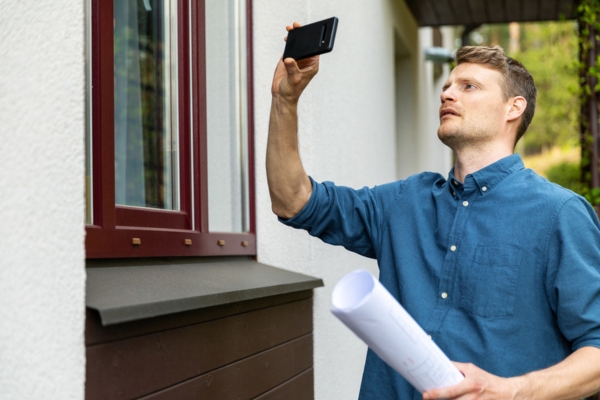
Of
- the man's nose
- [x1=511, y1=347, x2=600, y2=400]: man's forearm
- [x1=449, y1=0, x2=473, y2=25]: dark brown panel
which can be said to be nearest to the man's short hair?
the man's nose

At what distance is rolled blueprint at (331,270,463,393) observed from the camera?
134cm

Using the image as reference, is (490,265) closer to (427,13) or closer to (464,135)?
(464,135)

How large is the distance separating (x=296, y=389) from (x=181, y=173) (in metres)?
0.99

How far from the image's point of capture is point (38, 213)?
1515 mm

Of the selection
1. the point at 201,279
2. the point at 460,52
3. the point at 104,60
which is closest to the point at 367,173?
the point at 460,52

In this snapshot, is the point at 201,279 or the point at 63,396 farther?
the point at 201,279

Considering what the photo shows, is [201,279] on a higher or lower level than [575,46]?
lower

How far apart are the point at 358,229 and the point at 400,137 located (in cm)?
518

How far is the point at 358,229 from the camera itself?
2.34 meters

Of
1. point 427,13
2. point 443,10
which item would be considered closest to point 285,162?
point 443,10

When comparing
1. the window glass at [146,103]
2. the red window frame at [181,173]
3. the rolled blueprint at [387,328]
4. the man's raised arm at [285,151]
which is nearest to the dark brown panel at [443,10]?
the red window frame at [181,173]

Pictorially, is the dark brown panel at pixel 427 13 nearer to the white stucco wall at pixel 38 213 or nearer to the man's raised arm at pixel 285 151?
the man's raised arm at pixel 285 151

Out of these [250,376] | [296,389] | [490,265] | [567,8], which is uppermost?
[567,8]

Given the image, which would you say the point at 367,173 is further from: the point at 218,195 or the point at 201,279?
the point at 201,279
